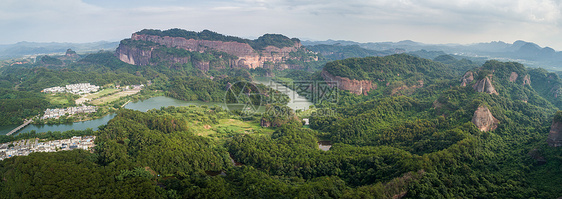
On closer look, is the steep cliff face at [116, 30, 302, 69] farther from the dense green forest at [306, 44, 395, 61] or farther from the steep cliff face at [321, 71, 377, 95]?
the steep cliff face at [321, 71, 377, 95]

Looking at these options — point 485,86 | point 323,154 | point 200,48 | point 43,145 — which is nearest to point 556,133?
point 485,86

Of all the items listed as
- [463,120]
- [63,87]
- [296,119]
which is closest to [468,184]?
[463,120]

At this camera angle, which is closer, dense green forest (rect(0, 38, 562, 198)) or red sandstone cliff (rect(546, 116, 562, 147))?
dense green forest (rect(0, 38, 562, 198))

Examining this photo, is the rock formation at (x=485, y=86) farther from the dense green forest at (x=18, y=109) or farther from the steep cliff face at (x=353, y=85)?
Result: the dense green forest at (x=18, y=109)

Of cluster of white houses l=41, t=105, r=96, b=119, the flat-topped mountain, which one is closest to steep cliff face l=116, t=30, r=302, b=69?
the flat-topped mountain

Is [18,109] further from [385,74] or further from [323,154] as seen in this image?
[385,74]

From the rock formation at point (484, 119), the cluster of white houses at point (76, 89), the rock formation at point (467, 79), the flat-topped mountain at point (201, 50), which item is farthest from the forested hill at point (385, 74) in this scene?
the cluster of white houses at point (76, 89)

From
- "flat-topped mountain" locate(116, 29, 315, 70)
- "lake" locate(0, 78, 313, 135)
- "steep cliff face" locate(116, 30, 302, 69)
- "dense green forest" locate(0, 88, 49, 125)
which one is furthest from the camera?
"steep cliff face" locate(116, 30, 302, 69)
